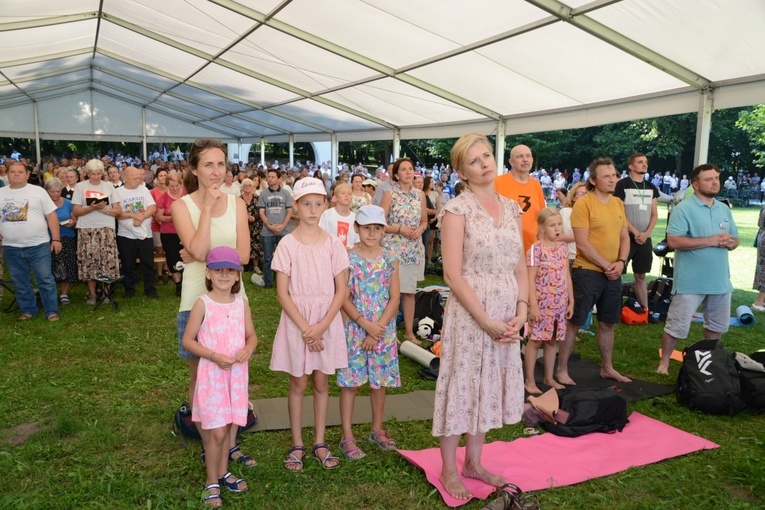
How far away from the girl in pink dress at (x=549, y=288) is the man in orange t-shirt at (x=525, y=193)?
27 centimetres

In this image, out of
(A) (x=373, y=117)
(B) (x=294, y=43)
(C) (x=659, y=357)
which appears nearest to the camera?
(C) (x=659, y=357)

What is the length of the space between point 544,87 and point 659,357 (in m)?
4.83

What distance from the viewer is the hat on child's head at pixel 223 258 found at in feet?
9.73

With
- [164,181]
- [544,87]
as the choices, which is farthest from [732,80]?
[164,181]

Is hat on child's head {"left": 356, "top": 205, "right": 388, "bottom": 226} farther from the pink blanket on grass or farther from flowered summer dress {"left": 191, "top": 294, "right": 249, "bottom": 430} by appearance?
the pink blanket on grass

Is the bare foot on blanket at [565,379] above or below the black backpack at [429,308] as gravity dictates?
below

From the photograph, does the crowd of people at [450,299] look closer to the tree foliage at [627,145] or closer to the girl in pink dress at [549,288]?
the girl in pink dress at [549,288]

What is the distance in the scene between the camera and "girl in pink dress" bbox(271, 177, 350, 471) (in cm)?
332

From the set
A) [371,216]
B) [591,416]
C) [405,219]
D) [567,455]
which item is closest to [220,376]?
[371,216]

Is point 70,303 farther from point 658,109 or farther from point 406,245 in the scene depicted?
point 658,109

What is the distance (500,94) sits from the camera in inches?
389

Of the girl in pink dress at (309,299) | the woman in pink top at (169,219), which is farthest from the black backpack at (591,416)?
the woman in pink top at (169,219)

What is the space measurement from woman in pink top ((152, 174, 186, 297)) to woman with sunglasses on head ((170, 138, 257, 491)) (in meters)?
5.13

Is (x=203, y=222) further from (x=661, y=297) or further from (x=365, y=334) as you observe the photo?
(x=661, y=297)
